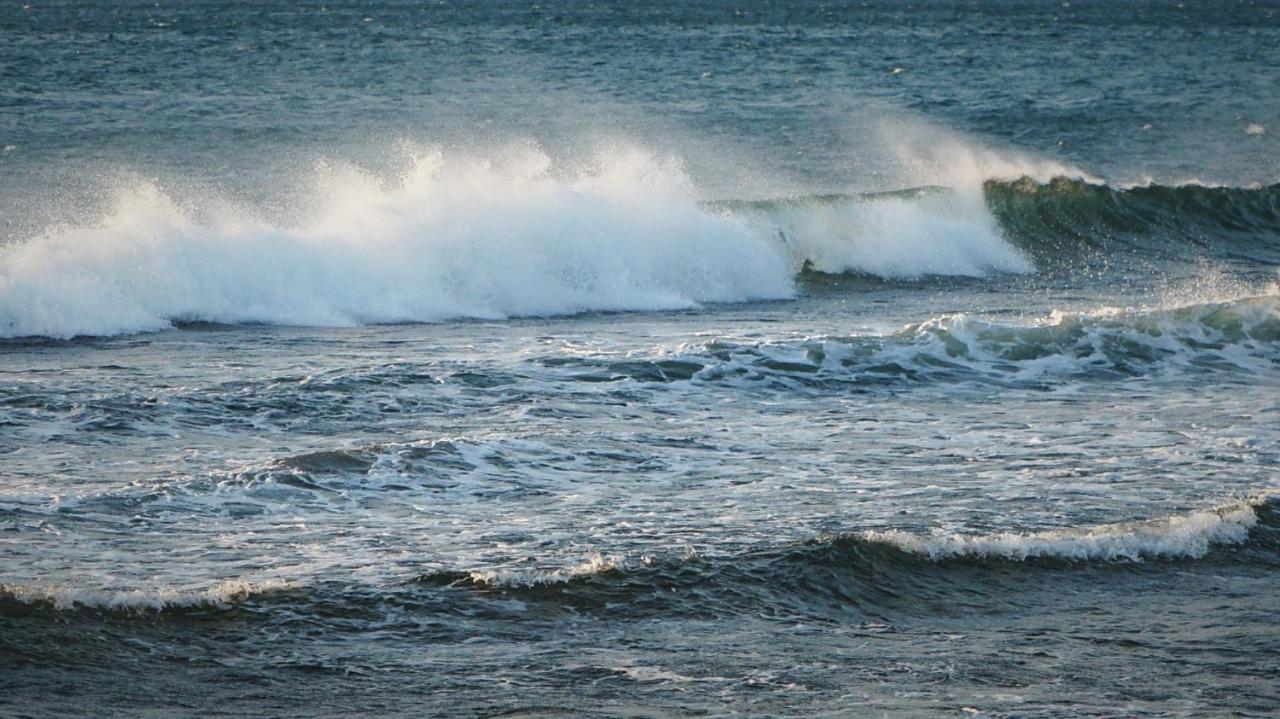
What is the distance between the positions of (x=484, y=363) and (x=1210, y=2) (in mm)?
103286

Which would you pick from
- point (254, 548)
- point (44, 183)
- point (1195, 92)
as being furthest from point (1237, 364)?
point (1195, 92)

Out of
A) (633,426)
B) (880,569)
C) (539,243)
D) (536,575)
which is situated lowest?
(880,569)

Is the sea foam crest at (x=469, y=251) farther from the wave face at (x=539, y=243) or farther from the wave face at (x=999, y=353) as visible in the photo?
the wave face at (x=999, y=353)

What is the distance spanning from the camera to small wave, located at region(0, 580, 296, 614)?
24.6 ft

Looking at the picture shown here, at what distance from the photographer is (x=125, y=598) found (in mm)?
7562

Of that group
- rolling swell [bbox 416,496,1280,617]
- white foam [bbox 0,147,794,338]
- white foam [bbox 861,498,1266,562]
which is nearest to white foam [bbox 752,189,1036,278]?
white foam [bbox 0,147,794,338]

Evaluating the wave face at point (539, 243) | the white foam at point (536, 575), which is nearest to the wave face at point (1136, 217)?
the wave face at point (539, 243)

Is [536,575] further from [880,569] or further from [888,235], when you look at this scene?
[888,235]

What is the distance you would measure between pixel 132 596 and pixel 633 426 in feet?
16.2

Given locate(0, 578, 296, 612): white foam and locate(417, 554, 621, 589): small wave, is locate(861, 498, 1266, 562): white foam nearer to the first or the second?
locate(417, 554, 621, 589): small wave

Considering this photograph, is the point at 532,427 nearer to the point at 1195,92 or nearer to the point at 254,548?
the point at 254,548

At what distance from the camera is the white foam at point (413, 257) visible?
53.8 feet

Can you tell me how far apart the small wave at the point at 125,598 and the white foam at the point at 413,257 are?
8.00 metres

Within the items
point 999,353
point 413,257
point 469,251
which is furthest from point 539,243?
point 999,353
